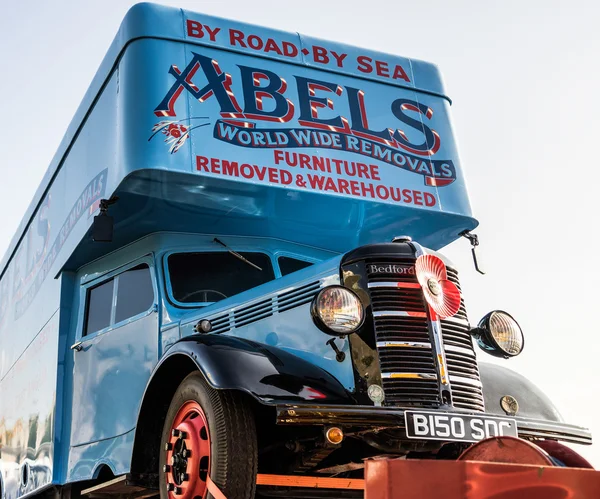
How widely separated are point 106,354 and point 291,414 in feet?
7.71

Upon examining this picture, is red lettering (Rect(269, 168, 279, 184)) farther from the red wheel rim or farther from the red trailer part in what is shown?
the red trailer part

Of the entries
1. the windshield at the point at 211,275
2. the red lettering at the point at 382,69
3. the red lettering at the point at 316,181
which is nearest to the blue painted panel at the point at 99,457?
the windshield at the point at 211,275

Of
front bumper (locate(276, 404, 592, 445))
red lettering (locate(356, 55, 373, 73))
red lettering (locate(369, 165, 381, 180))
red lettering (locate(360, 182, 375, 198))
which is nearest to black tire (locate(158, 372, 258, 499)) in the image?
front bumper (locate(276, 404, 592, 445))

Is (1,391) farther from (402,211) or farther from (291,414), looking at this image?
(291,414)

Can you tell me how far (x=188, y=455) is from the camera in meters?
4.03

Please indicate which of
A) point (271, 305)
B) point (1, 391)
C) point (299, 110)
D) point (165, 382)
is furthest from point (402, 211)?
point (1, 391)

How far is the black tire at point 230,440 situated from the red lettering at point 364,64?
273cm

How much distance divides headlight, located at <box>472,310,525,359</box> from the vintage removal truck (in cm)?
1

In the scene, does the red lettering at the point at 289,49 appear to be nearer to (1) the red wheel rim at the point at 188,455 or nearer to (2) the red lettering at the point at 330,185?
(2) the red lettering at the point at 330,185

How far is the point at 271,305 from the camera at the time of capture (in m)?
4.63

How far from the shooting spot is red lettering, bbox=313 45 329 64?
571 cm

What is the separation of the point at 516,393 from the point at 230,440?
6.24ft

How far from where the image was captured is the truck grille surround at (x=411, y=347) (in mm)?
4043

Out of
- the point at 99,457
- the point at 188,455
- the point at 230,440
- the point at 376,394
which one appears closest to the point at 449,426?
the point at 376,394
